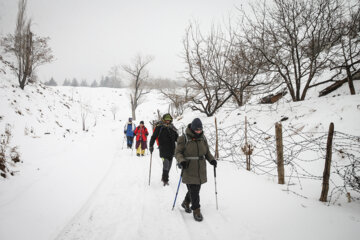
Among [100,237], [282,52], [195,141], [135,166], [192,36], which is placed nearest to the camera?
[100,237]

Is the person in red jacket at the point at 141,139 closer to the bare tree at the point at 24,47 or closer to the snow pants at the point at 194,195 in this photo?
the snow pants at the point at 194,195

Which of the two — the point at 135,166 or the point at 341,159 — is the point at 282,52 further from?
the point at 135,166

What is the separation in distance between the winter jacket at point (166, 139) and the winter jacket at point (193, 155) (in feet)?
5.47

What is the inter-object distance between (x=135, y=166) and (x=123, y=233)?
390cm

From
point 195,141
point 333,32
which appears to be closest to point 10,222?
point 195,141

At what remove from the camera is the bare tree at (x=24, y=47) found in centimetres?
1091

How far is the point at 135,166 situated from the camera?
6.45m

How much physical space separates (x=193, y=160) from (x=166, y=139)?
1899 mm

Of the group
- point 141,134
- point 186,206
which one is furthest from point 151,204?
point 141,134

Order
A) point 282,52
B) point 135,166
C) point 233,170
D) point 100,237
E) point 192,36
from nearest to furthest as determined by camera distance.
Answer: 1. point 100,237
2. point 233,170
3. point 135,166
4. point 282,52
5. point 192,36

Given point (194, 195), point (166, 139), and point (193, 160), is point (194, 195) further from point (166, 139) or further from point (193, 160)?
point (166, 139)

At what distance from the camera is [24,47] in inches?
431

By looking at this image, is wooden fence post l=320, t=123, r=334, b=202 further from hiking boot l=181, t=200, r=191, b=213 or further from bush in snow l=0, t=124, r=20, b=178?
bush in snow l=0, t=124, r=20, b=178

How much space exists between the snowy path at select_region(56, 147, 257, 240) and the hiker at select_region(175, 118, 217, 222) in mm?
330
